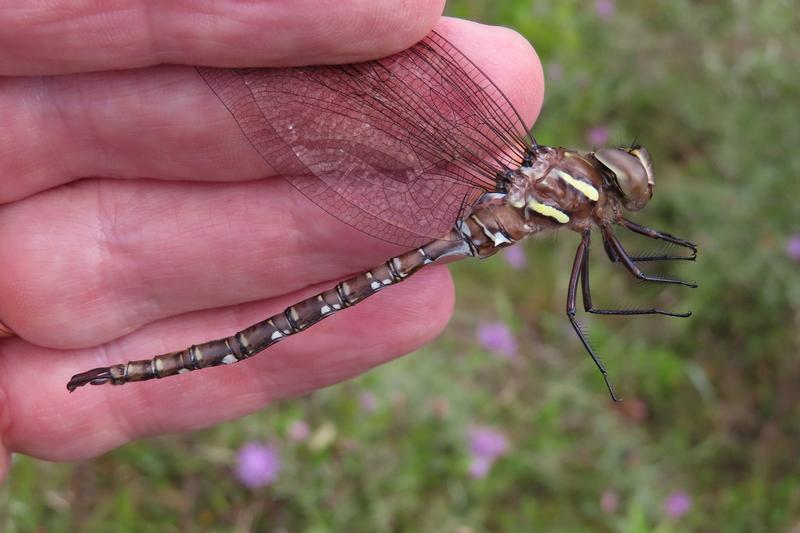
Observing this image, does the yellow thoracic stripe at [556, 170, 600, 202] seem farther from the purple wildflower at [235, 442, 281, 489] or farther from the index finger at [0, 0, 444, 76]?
the purple wildflower at [235, 442, 281, 489]

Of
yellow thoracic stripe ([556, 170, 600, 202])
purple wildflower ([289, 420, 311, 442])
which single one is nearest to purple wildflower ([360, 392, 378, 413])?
purple wildflower ([289, 420, 311, 442])

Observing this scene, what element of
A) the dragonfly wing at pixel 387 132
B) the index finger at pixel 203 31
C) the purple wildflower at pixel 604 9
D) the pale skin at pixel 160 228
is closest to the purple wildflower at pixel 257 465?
the pale skin at pixel 160 228

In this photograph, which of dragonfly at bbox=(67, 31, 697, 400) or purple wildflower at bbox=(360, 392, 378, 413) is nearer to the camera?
dragonfly at bbox=(67, 31, 697, 400)

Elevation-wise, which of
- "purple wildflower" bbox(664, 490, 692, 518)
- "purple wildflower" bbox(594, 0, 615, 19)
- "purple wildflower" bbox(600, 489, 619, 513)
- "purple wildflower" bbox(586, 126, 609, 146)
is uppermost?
"purple wildflower" bbox(594, 0, 615, 19)

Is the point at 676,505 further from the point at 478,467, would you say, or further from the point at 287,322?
the point at 287,322

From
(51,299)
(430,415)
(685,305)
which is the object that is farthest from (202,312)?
(685,305)

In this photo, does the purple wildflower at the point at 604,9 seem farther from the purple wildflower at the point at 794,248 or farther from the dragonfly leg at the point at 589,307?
the dragonfly leg at the point at 589,307

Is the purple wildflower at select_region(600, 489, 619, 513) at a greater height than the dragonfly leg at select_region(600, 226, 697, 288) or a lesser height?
lesser

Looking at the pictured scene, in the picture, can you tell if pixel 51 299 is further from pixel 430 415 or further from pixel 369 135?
pixel 430 415
